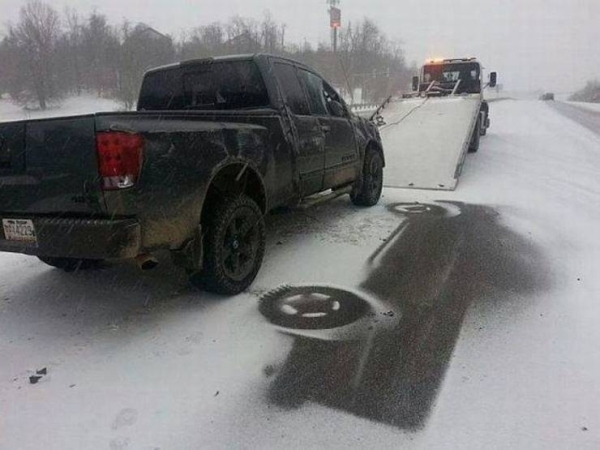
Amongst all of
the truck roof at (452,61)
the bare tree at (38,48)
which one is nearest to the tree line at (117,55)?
the bare tree at (38,48)

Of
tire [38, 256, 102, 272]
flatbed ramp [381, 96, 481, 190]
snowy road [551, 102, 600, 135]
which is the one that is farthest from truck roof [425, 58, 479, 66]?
tire [38, 256, 102, 272]

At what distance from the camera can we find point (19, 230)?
3.11 meters

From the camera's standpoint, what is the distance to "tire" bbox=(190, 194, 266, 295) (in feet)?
11.6

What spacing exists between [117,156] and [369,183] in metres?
4.61

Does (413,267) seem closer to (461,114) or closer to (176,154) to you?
(176,154)

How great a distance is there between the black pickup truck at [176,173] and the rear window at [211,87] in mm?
11

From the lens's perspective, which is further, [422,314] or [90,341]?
[422,314]

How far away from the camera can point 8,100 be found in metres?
50.7

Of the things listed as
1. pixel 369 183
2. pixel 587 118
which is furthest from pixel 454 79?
pixel 587 118

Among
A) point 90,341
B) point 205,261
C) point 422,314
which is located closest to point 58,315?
point 90,341

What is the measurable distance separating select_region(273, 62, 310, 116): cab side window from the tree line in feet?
119

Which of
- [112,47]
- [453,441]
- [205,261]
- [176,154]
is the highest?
[112,47]

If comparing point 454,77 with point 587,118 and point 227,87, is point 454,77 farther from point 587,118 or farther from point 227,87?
point 587,118

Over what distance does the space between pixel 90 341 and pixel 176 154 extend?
1418mm
